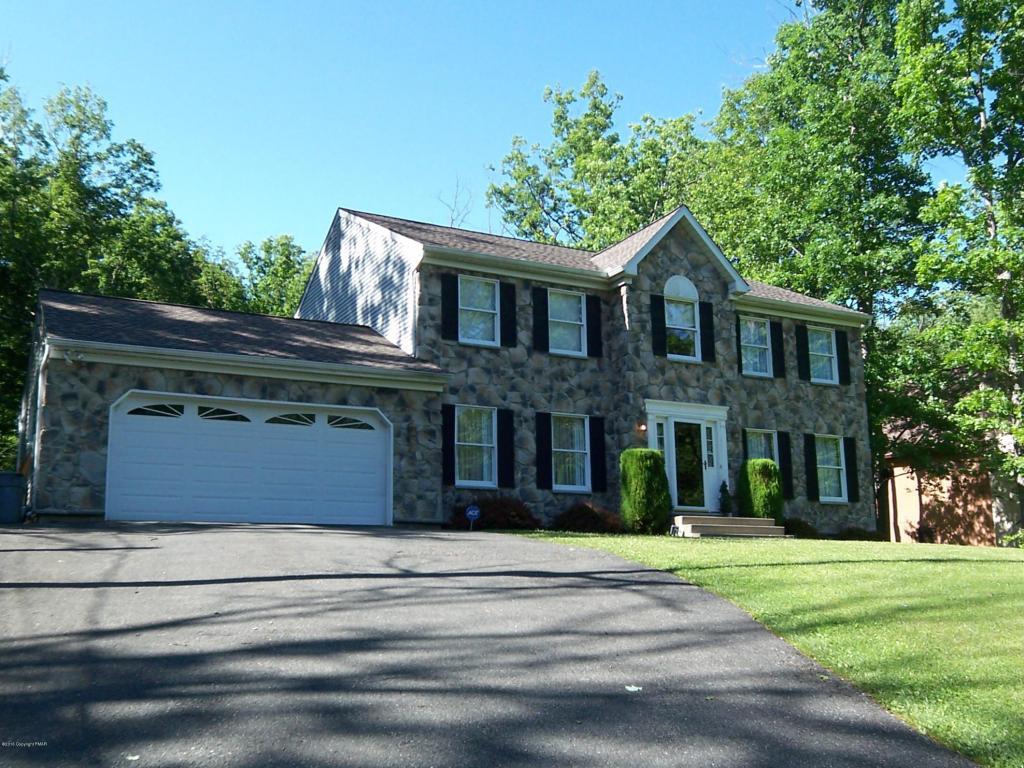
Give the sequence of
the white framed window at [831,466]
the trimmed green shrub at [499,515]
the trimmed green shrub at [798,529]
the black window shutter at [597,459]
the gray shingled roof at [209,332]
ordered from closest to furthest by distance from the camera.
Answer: the gray shingled roof at [209,332]
the trimmed green shrub at [499,515]
the black window shutter at [597,459]
the trimmed green shrub at [798,529]
the white framed window at [831,466]

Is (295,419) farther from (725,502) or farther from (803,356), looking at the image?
(803,356)

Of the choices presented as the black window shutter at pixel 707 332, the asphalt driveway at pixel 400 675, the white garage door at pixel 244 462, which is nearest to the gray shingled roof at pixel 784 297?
the black window shutter at pixel 707 332

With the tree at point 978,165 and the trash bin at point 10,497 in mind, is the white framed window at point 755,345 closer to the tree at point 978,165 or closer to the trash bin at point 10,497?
the tree at point 978,165

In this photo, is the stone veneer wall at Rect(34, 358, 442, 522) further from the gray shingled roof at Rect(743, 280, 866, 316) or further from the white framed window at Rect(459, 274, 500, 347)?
the gray shingled roof at Rect(743, 280, 866, 316)

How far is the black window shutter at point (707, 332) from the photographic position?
2120 cm

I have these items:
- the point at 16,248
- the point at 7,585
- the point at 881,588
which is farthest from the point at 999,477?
the point at 16,248

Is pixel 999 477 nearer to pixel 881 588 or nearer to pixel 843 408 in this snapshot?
pixel 843 408

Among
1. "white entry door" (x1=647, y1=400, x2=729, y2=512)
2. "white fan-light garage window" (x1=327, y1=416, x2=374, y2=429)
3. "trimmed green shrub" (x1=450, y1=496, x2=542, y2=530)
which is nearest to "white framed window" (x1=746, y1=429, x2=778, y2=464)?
"white entry door" (x1=647, y1=400, x2=729, y2=512)

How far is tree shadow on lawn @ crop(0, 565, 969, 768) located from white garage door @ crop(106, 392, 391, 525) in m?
7.58

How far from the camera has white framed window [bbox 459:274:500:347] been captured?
63.7ft

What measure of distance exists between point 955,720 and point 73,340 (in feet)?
44.4

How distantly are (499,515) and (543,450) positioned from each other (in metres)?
2.07

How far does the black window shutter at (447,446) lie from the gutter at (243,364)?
0.67 m

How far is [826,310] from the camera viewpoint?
23.4 metres
